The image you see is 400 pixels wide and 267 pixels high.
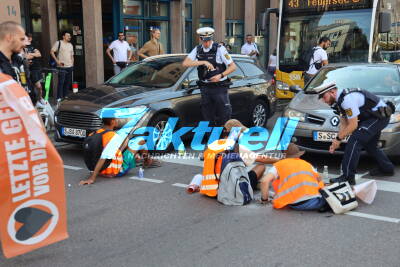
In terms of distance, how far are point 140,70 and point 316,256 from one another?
5.63 metres

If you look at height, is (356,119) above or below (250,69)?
below

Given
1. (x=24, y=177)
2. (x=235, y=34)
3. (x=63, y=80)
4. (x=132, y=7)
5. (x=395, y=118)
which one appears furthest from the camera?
(x=235, y=34)

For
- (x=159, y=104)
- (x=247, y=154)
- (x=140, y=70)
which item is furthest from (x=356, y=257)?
(x=140, y=70)

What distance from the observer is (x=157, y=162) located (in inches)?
292

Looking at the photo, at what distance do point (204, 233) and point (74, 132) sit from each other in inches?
143

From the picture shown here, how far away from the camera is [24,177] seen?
12.3ft

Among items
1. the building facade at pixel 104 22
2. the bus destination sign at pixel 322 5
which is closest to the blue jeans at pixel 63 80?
the building facade at pixel 104 22

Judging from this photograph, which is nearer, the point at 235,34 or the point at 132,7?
the point at 132,7

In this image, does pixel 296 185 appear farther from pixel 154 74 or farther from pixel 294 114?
pixel 154 74

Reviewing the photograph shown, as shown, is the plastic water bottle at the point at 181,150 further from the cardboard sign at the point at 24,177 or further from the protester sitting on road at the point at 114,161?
the cardboard sign at the point at 24,177

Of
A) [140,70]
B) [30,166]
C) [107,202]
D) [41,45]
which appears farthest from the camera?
[41,45]

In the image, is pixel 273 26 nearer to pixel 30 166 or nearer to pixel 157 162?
pixel 157 162

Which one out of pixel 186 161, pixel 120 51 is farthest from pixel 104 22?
pixel 186 161

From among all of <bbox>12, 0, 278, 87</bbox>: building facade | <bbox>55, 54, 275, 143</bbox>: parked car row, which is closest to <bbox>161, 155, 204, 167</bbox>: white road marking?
<bbox>55, 54, 275, 143</bbox>: parked car row
